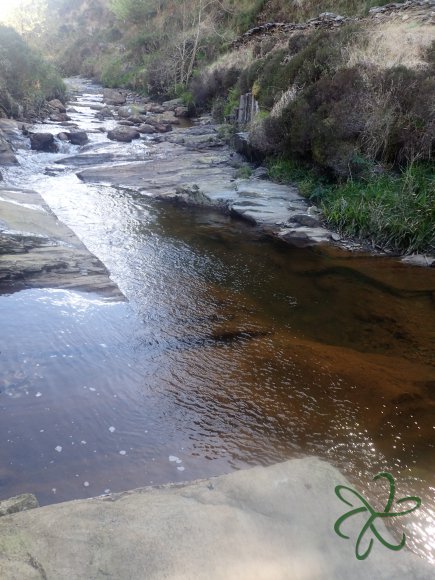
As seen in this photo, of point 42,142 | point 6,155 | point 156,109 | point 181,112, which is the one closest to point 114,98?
point 156,109

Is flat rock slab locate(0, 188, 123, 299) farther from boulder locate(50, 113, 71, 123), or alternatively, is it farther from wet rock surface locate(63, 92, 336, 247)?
boulder locate(50, 113, 71, 123)

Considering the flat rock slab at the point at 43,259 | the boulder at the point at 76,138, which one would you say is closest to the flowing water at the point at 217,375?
the flat rock slab at the point at 43,259

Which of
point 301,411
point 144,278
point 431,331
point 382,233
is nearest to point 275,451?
point 301,411

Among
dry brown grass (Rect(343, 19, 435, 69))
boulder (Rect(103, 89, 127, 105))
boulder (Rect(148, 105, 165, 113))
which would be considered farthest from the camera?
boulder (Rect(103, 89, 127, 105))

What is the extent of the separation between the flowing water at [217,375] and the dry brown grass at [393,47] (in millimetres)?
4839

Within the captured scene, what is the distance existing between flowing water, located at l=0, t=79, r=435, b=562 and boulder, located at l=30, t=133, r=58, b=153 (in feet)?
25.3

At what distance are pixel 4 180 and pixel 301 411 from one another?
8768mm

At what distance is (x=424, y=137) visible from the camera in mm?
8570

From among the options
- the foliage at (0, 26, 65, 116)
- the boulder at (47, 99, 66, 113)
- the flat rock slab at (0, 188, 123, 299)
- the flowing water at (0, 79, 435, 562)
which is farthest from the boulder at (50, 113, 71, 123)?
the flowing water at (0, 79, 435, 562)

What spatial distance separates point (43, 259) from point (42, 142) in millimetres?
8746

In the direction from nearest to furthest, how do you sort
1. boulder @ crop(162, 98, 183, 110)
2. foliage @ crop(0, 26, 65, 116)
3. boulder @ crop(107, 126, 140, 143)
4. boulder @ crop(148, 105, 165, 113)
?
boulder @ crop(107, 126, 140, 143), foliage @ crop(0, 26, 65, 116), boulder @ crop(148, 105, 165, 113), boulder @ crop(162, 98, 183, 110)

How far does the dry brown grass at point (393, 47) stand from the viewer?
9.70m

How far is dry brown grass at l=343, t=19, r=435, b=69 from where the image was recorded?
970cm

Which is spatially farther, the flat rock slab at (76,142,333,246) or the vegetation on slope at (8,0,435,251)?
the flat rock slab at (76,142,333,246)
